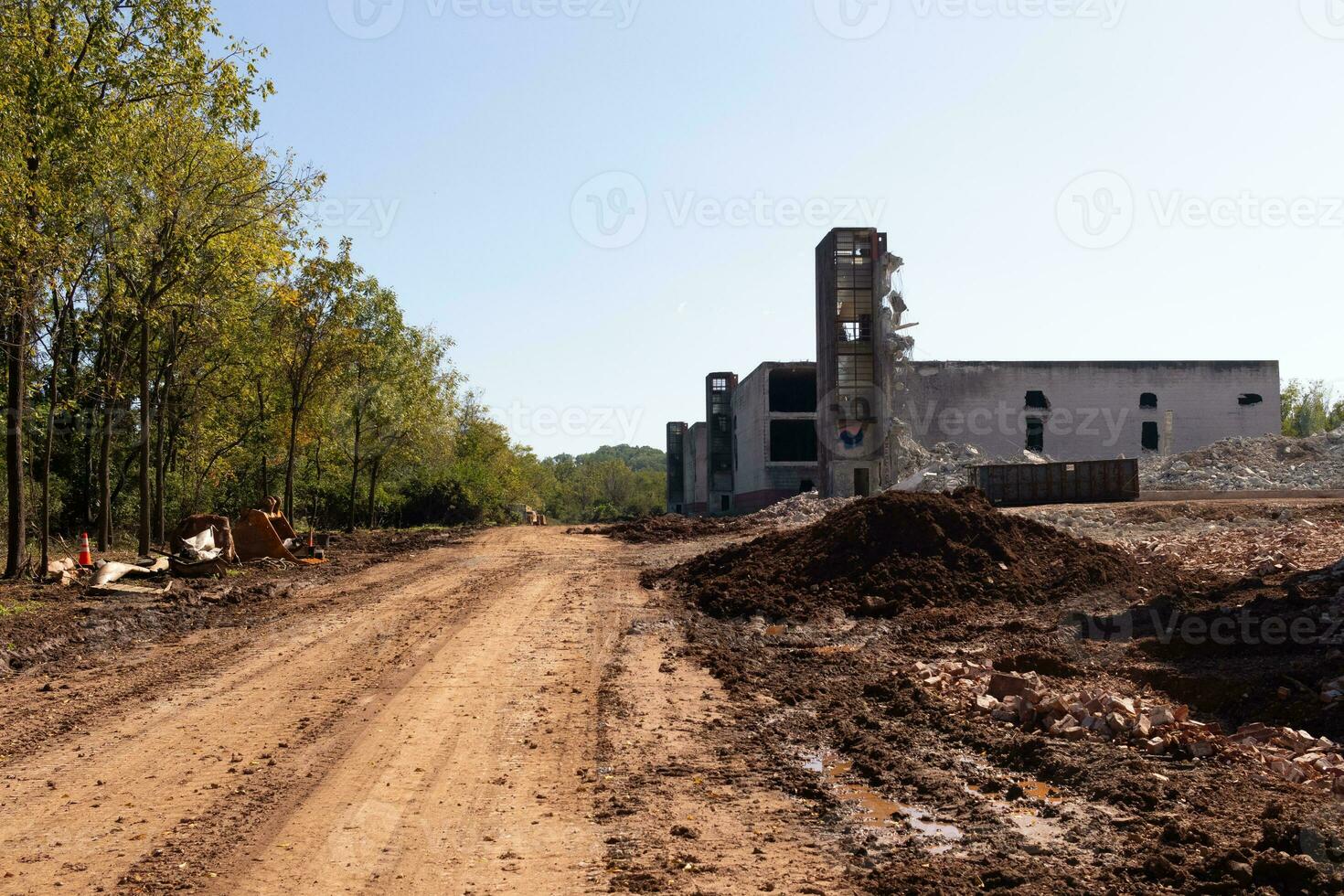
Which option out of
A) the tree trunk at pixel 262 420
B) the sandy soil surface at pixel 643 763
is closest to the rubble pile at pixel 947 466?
the sandy soil surface at pixel 643 763

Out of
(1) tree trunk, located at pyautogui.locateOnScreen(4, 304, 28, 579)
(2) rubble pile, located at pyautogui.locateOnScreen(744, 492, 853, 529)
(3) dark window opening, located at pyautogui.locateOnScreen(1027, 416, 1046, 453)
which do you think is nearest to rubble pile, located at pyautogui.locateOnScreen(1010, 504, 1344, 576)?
(2) rubble pile, located at pyautogui.locateOnScreen(744, 492, 853, 529)

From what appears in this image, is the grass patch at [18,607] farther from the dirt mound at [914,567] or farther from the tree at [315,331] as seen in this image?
the tree at [315,331]

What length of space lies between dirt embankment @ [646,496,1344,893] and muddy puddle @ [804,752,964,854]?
21mm

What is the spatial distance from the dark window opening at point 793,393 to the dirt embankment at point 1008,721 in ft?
160

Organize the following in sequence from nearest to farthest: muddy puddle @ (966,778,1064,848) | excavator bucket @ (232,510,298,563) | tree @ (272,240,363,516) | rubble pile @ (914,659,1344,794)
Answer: muddy puddle @ (966,778,1064,848) < rubble pile @ (914,659,1344,794) < excavator bucket @ (232,510,298,563) < tree @ (272,240,363,516)

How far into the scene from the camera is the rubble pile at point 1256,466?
41.2 metres

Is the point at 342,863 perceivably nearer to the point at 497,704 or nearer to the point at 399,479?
the point at 497,704

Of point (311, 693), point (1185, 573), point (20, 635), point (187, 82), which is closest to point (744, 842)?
point (311, 693)

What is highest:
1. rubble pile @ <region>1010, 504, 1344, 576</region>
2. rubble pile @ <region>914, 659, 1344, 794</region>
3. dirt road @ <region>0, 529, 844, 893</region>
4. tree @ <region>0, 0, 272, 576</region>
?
tree @ <region>0, 0, 272, 576</region>

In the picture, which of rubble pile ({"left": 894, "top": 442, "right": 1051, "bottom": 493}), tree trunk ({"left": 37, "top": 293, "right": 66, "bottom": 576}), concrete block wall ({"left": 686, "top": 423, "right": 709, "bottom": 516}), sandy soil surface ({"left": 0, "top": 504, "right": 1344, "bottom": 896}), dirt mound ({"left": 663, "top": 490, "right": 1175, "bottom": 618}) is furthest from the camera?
concrete block wall ({"left": 686, "top": 423, "right": 709, "bottom": 516})

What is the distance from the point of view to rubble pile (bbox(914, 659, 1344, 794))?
680 centimetres

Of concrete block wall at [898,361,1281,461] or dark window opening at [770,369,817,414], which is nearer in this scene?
concrete block wall at [898,361,1281,461]

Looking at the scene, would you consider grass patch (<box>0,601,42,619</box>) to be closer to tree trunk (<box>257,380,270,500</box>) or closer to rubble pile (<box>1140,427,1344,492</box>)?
tree trunk (<box>257,380,270,500</box>)

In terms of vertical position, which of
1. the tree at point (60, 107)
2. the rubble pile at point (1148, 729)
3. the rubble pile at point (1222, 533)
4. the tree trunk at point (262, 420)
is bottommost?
the rubble pile at point (1148, 729)
